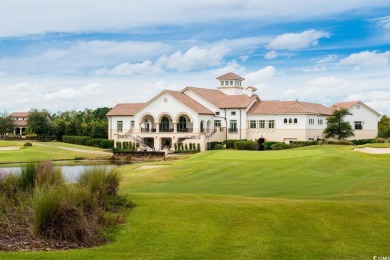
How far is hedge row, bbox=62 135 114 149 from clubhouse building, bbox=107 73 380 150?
A: 6.29 ft

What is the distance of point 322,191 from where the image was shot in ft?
72.5

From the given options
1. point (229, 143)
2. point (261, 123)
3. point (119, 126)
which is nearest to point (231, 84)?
point (261, 123)

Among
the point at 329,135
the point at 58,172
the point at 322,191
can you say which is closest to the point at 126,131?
the point at 329,135

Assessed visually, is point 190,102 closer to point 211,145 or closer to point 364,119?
point 211,145

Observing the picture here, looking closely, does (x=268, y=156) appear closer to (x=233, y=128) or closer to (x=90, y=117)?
(x=233, y=128)

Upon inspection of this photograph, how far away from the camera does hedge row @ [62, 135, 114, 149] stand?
7169 cm

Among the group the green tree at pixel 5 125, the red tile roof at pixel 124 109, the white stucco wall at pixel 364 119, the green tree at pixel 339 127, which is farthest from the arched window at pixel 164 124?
the green tree at pixel 5 125

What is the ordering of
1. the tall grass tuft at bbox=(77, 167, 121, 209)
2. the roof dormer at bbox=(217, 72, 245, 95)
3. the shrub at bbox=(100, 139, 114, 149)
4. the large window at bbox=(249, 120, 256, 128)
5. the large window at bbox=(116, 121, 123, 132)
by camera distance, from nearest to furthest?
the tall grass tuft at bbox=(77, 167, 121, 209) → the large window at bbox=(249, 120, 256, 128) → the shrub at bbox=(100, 139, 114, 149) → the large window at bbox=(116, 121, 123, 132) → the roof dormer at bbox=(217, 72, 245, 95)

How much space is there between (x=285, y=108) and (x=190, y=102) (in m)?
11.7

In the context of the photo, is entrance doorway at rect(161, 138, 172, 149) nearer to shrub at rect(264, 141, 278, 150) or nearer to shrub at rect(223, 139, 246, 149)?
shrub at rect(223, 139, 246, 149)

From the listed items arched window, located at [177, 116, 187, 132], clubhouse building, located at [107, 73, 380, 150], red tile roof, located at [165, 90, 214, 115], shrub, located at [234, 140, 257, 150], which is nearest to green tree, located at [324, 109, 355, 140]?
clubhouse building, located at [107, 73, 380, 150]

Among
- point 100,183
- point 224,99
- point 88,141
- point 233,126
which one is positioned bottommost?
point 100,183

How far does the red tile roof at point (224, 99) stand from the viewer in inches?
2726

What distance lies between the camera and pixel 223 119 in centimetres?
6944
